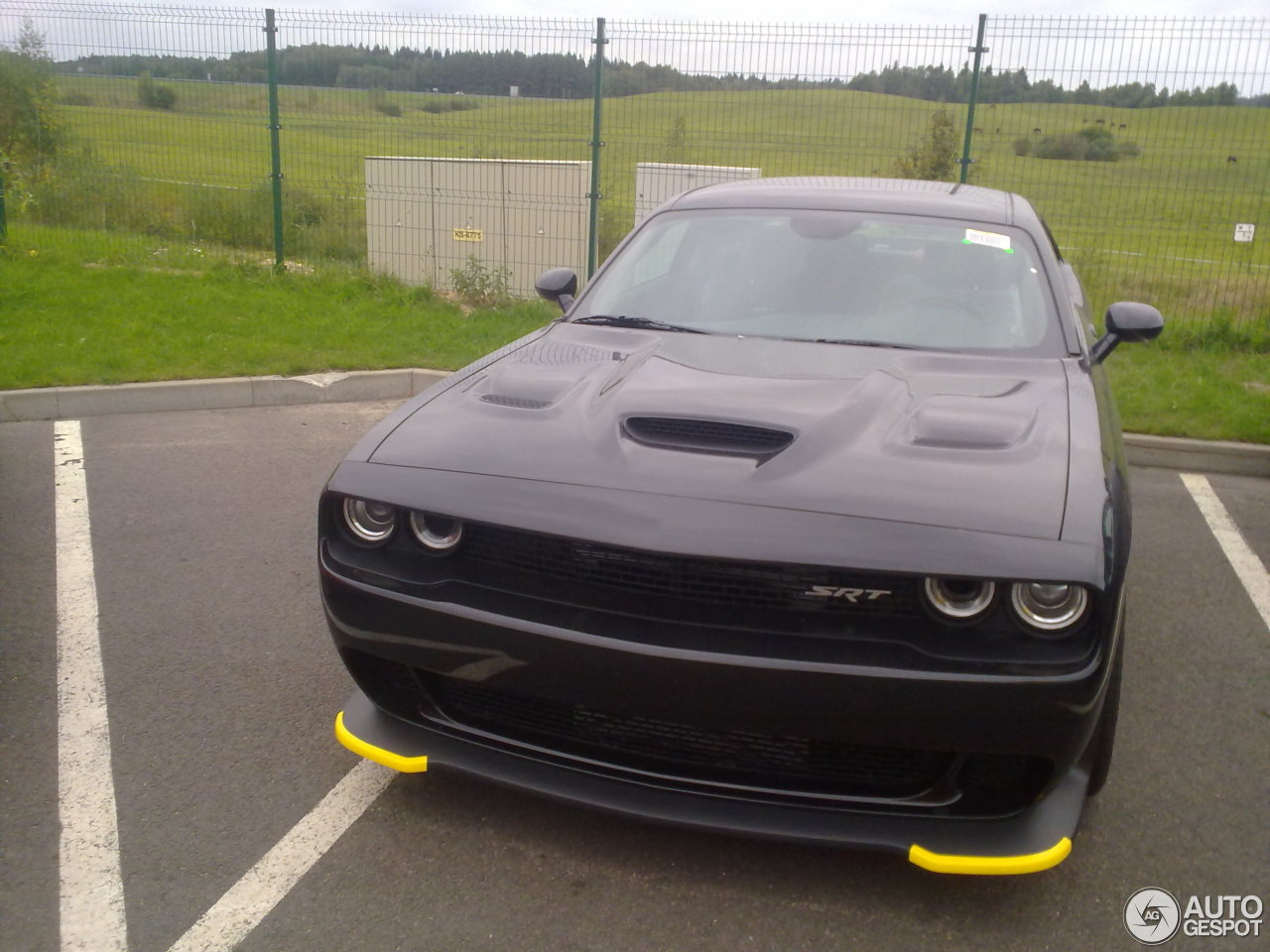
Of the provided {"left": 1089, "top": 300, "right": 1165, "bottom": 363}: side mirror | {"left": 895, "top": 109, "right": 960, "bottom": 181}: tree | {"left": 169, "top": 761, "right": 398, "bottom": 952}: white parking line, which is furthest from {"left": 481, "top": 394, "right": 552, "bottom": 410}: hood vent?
{"left": 895, "top": 109, "right": 960, "bottom": 181}: tree

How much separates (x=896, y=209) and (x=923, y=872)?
2.33 m

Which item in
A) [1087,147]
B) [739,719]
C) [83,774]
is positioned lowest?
[83,774]

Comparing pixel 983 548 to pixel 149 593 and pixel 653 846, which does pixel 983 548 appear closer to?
pixel 653 846

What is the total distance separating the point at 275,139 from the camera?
10320 mm

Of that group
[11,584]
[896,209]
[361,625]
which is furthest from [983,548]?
[11,584]

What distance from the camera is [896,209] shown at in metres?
4.03

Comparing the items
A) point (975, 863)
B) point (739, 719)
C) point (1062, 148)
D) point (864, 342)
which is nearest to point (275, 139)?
point (1062, 148)

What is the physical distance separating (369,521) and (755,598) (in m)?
0.96

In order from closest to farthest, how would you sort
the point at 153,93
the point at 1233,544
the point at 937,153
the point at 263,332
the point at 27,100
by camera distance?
the point at 1233,544 → the point at 263,332 → the point at 937,153 → the point at 153,93 → the point at 27,100

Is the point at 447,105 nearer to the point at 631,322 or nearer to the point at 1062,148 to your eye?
the point at 1062,148

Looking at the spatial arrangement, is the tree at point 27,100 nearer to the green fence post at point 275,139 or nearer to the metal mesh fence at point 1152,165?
the green fence post at point 275,139

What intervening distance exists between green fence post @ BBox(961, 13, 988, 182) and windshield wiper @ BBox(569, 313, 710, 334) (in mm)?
6309

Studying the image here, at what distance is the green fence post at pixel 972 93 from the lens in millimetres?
8953

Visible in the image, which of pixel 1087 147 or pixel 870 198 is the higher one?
pixel 1087 147
